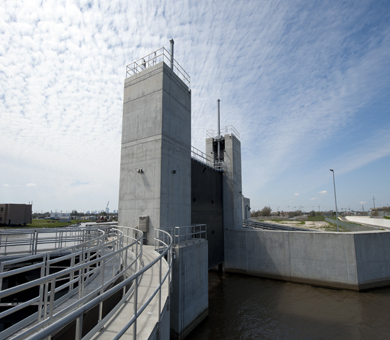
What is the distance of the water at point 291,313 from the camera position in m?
10.6

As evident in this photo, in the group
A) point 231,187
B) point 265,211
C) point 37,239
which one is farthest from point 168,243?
point 265,211

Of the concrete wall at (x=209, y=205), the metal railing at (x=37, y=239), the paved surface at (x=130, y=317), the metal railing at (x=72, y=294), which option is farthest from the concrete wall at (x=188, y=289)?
the paved surface at (x=130, y=317)

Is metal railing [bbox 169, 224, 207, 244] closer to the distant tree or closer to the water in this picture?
the water

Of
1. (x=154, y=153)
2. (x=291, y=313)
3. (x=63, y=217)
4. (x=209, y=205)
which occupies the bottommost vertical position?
(x=291, y=313)

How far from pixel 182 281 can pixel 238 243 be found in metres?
11.2

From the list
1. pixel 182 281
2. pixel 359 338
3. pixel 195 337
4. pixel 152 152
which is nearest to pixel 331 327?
pixel 359 338

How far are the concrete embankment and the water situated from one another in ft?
2.78

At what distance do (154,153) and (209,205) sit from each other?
803 centimetres

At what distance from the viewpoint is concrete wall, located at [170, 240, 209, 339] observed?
32.6 ft

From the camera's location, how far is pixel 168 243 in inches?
460

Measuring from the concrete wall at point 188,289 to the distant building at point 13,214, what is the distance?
128 ft

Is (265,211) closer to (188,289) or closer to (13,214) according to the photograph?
(13,214)

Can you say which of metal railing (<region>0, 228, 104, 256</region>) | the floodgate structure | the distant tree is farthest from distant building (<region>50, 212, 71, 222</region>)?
the distant tree

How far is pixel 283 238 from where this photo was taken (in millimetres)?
19047
